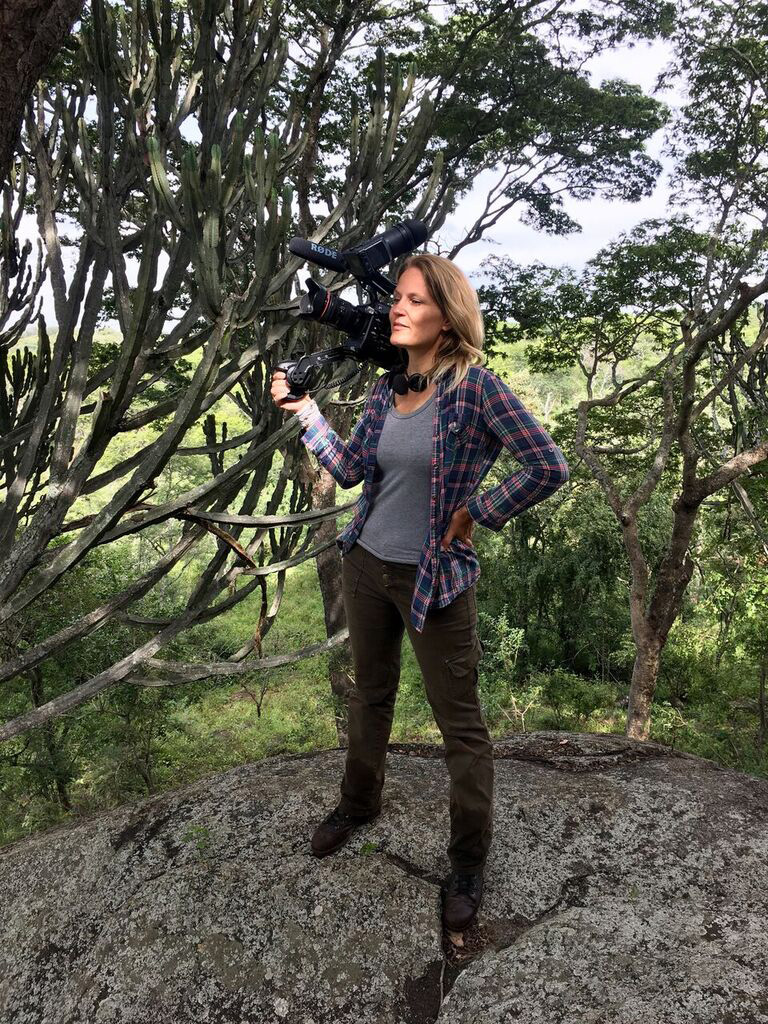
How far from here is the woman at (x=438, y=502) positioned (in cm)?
168

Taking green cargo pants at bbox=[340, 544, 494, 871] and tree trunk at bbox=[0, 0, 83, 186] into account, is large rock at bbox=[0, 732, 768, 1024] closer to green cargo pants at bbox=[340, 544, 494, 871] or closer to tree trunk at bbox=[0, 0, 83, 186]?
green cargo pants at bbox=[340, 544, 494, 871]

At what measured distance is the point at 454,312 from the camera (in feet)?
5.47

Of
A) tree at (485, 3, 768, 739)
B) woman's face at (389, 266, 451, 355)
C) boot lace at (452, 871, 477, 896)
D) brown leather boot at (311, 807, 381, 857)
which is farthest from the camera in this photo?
tree at (485, 3, 768, 739)

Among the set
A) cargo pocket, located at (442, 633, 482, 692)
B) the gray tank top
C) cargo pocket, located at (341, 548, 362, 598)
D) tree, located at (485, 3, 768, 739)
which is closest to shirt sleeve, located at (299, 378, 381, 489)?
the gray tank top

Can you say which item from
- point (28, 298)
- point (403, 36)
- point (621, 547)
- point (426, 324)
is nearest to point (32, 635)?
point (28, 298)

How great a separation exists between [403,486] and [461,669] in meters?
0.55

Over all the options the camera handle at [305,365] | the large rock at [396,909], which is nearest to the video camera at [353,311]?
the camera handle at [305,365]

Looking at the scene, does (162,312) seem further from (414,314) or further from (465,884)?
(465,884)

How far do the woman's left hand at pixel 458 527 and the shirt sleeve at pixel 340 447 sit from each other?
0.39 metres

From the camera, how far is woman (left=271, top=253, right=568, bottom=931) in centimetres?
168

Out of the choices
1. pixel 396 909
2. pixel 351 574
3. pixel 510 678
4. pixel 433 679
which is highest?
pixel 351 574

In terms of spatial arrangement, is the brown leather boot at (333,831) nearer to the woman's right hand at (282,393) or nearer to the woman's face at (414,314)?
the woman's right hand at (282,393)

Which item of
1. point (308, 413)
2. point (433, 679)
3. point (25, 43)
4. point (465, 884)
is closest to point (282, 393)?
point (308, 413)

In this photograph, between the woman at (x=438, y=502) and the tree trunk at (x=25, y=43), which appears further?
the woman at (x=438, y=502)
